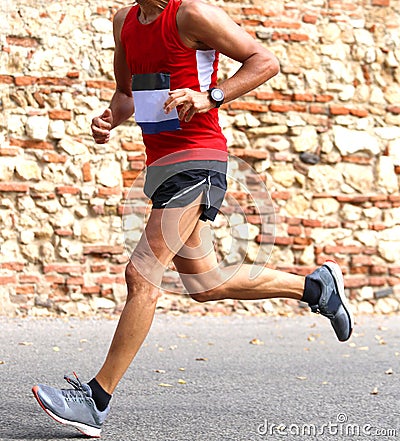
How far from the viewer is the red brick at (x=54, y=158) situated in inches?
319

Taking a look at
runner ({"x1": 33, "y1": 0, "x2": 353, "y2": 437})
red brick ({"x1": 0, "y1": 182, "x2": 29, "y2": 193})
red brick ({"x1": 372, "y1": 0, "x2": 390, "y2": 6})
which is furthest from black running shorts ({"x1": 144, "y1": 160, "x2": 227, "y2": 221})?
red brick ({"x1": 372, "y1": 0, "x2": 390, "y2": 6})

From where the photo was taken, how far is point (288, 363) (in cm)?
618

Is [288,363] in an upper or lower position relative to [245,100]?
lower

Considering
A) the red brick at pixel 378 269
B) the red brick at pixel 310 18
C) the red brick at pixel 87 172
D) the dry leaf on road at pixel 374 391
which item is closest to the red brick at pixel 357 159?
the red brick at pixel 378 269

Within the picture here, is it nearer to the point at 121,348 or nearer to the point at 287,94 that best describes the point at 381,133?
the point at 287,94

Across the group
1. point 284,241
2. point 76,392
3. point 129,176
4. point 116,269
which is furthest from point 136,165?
point 76,392

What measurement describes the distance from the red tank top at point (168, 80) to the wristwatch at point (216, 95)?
0.69ft

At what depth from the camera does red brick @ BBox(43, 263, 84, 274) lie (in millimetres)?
8109

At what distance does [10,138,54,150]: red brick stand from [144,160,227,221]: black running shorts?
4193mm

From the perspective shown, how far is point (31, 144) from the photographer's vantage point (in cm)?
809

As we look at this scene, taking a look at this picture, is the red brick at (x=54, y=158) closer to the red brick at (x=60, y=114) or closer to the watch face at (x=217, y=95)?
the red brick at (x=60, y=114)

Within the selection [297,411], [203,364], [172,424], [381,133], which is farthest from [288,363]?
[381,133]

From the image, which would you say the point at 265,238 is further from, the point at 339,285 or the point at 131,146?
the point at 339,285

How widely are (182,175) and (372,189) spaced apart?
5463 millimetres
